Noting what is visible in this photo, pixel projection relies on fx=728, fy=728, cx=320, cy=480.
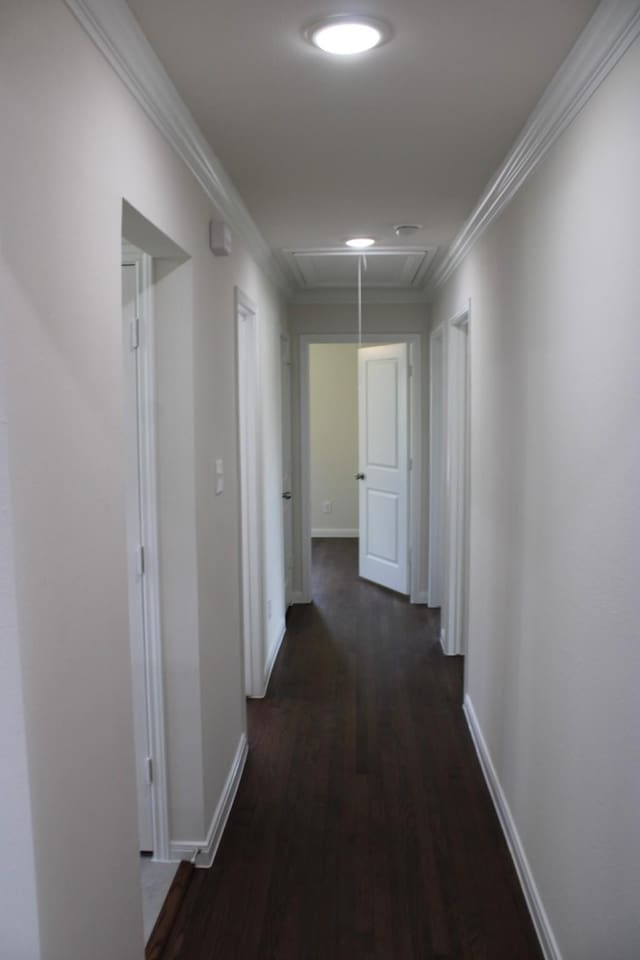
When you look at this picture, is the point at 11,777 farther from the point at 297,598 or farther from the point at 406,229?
the point at 297,598

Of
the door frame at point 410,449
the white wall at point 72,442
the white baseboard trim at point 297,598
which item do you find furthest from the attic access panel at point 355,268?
the white baseboard trim at point 297,598

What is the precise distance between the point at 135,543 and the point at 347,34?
156cm

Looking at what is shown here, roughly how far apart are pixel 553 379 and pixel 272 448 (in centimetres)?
261

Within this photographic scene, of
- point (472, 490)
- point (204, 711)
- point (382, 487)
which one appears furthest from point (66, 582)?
point (382, 487)

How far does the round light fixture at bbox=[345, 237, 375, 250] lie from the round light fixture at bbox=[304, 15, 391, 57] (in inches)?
80.9

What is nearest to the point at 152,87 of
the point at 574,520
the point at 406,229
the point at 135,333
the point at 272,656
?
the point at 135,333

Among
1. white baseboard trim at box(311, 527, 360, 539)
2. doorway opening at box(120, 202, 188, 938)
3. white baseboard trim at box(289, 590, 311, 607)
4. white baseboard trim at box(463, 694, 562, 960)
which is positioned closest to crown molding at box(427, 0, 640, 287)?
doorway opening at box(120, 202, 188, 938)

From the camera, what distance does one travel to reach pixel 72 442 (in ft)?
4.47

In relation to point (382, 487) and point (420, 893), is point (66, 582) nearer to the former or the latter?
point (420, 893)

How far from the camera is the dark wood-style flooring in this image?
7.18 feet

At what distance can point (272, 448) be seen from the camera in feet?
14.7

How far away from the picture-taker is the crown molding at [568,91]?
1.43m

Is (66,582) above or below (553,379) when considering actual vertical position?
below

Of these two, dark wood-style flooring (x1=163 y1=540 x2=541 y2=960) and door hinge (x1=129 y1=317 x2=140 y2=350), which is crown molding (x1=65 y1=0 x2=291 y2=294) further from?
dark wood-style flooring (x1=163 y1=540 x2=541 y2=960)
